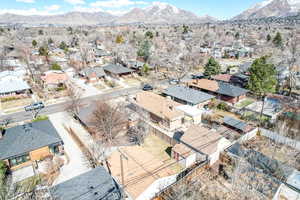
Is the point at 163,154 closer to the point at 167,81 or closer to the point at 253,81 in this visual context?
the point at 253,81

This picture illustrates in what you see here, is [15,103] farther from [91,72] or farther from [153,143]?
[153,143]

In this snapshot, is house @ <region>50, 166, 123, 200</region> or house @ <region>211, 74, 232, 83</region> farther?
house @ <region>211, 74, 232, 83</region>

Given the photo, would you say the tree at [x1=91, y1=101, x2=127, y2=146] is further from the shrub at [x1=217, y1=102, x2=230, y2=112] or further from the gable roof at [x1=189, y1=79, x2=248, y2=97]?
the gable roof at [x1=189, y1=79, x2=248, y2=97]

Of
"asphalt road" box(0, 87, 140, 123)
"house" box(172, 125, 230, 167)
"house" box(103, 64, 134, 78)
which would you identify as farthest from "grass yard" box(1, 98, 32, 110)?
"house" box(172, 125, 230, 167)

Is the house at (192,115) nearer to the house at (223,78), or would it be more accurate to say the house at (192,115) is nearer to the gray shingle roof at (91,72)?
the house at (223,78)

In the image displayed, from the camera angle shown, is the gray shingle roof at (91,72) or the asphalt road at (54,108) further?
the gray shingle roof at (91,72)

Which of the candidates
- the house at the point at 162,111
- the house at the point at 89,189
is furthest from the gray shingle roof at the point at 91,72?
the house at the point at 89,189
